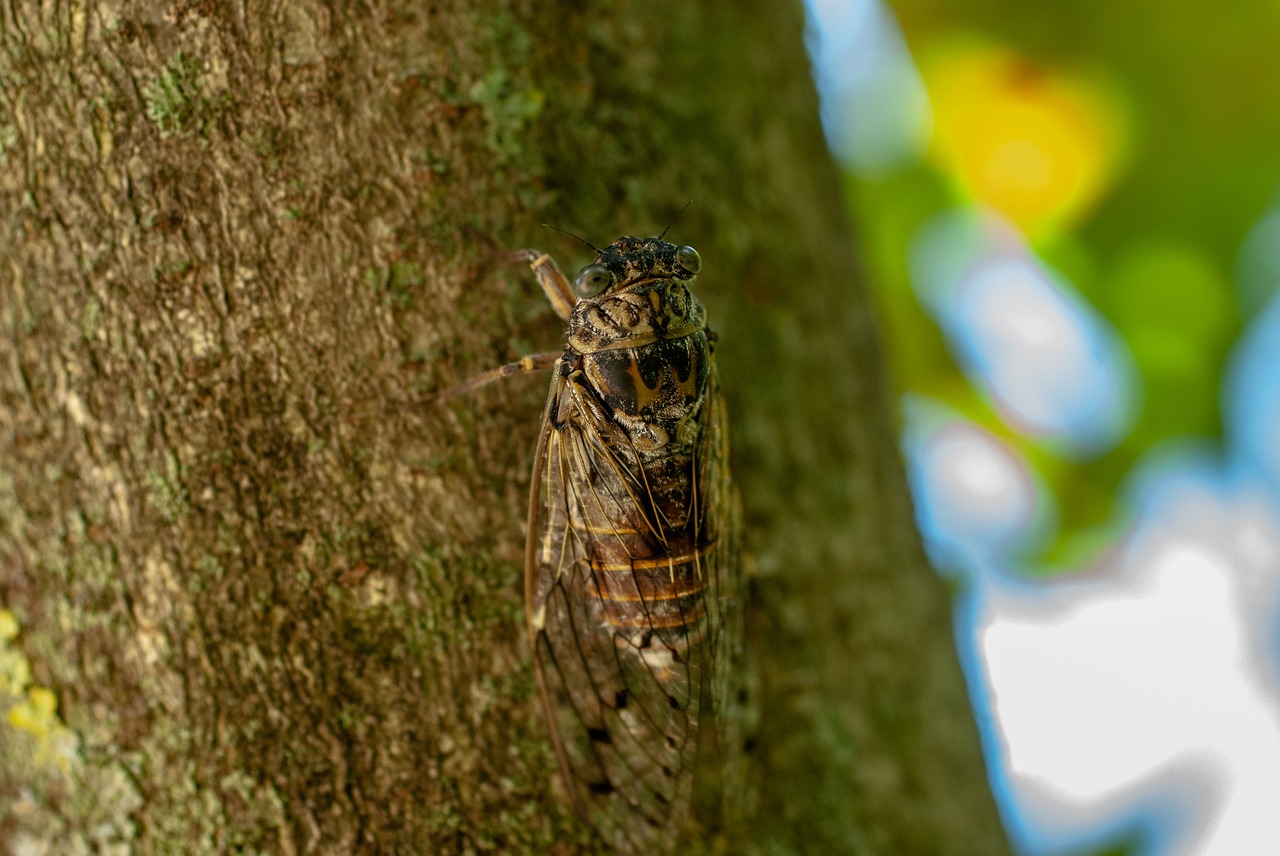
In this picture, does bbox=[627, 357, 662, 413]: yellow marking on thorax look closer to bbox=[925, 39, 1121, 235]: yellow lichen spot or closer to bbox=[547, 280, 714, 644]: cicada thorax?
bbox=[547, 280, 714, 644]: cicada thorax

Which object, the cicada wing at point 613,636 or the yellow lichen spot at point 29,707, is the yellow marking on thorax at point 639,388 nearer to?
the cicada wing at point 613,636

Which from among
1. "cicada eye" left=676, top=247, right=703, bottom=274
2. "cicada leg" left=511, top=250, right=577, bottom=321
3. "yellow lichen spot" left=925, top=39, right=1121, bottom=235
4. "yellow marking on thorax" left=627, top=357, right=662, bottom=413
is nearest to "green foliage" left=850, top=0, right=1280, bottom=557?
"yellow lichen spot" left=925, top=39, right=1121, bottom=235

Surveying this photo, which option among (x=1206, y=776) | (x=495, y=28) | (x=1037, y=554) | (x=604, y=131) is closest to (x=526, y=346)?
(x=604, y=131)

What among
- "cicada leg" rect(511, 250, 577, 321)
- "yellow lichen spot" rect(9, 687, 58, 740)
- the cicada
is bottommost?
"yellow lichen spot" rect(9, 687, 58, 740)

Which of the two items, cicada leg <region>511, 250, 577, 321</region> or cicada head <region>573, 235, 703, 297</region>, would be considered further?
cicada head <region>573, 235, 703, 297</region>

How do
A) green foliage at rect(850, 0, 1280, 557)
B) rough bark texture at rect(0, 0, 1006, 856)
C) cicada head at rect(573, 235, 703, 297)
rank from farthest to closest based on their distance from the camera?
green foliage at rect(850, 0, 1280, 557)
cicada head at rect(573, 235, 703, 297)
rough bark texture at rect(0, 0, 1006, 856)

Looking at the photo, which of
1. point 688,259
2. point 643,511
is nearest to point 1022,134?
point 688,259

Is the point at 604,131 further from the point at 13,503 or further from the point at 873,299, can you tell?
the point at 13,503
